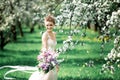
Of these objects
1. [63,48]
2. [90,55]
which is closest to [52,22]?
[63,48]

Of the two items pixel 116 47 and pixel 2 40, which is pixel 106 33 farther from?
pixel 2 40

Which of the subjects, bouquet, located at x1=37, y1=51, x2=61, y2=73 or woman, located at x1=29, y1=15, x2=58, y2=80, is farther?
woman, located at x1=29, y1=15, x2=58, y2=80

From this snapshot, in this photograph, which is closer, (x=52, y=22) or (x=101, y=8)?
(x=52, y=22)

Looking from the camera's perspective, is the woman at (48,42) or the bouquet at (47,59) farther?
the woman at (48,42)

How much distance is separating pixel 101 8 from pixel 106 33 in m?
0.88

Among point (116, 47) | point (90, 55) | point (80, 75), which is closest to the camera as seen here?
point (116, 47)

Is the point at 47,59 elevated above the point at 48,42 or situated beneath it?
situated beneath

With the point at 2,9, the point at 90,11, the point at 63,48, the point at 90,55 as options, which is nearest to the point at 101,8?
the point at 90,11

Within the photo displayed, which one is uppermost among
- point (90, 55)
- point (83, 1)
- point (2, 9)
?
point (83, 1)

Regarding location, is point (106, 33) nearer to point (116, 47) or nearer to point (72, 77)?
point (116, 47)

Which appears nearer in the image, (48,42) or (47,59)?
(47,59)

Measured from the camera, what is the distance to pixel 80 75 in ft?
63.1

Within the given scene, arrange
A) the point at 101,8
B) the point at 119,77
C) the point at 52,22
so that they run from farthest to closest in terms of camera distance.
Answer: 1. the point at 119,77
2. the point at 101,8
3. the point at 52,22

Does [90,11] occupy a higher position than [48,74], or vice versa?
[90,11]
